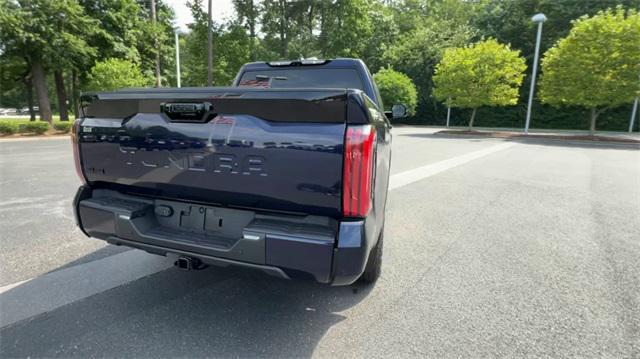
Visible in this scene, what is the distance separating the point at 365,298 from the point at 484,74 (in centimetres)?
2361

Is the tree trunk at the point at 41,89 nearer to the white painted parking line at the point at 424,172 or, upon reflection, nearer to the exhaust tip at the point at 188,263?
the white painted parking line at the point at 424,172

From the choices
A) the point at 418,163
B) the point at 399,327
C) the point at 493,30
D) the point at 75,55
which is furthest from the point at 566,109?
the point at 75,55

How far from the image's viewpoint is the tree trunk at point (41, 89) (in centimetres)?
2132

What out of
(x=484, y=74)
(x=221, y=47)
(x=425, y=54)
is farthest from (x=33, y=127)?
(x=425, y=54)

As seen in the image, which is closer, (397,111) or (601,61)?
(397,111)

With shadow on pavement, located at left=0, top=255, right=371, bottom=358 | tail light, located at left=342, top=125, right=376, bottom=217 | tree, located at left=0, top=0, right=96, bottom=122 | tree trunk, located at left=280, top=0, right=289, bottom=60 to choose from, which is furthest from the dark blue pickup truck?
tree trunk, located at left=280, top=0, right=289, bottom=60

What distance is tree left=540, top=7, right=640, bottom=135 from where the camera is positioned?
17922 mm

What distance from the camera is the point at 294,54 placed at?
33.2 m

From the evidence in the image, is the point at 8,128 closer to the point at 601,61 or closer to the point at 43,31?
the point at 43,31

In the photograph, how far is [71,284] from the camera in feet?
9.66

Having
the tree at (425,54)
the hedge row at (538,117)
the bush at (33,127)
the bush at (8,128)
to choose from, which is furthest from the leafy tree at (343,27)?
the bush at (8,128)

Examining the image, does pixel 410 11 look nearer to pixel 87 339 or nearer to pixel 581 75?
pixel 581 75

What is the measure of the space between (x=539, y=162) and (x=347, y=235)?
37.7 ft

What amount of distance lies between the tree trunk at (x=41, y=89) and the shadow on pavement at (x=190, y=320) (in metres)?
23.8
